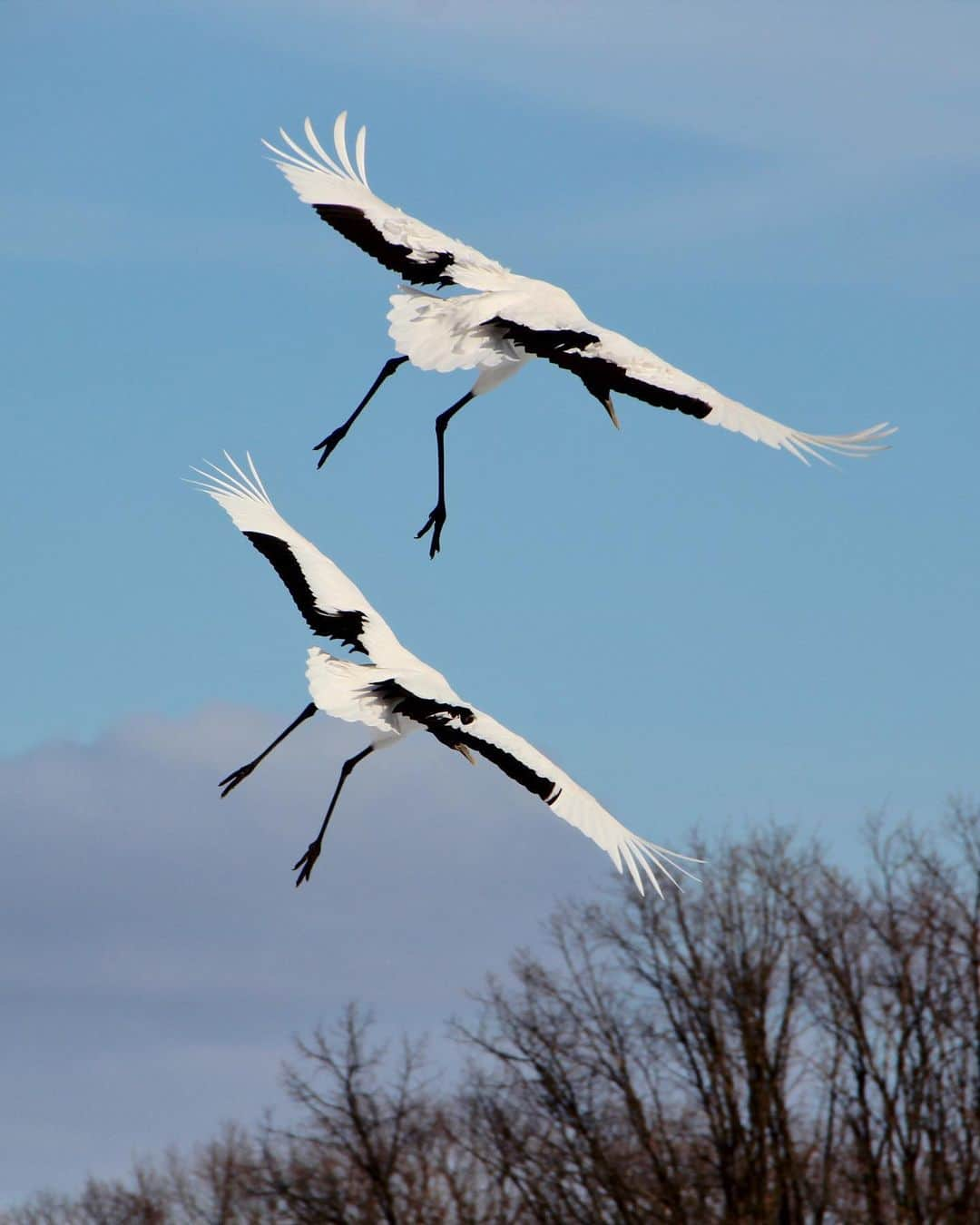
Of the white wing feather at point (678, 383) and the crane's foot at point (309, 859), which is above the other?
the white wing feather at point (678, 383)

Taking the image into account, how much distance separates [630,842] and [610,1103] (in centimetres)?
2615

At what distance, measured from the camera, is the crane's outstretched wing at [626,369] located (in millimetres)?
13070

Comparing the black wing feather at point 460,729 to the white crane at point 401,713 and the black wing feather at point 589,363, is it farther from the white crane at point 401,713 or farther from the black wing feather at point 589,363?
the black wing feather at point 589,363

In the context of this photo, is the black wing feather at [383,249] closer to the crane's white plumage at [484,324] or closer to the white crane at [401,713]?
the crane's white plumage at [484,324]

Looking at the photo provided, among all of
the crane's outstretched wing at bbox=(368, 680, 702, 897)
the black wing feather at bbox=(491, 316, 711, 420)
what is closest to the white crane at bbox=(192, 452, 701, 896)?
the crane's outstretched wing at bbox=(368, 680, 702, 897)

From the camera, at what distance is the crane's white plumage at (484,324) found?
12891 millimetres

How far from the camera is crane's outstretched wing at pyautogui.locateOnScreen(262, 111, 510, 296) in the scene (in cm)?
1359

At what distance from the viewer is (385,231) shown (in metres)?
13.6

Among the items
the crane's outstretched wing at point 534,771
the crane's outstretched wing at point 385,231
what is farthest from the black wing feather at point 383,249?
the crane's outstretched wing at point 534,771

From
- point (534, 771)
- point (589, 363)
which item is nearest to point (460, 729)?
point (534, 771)

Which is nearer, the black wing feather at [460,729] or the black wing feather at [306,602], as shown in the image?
the black wing feather at [460,729]

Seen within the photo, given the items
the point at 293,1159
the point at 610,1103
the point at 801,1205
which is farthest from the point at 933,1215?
the point at 293,1159

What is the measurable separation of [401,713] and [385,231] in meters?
2.65

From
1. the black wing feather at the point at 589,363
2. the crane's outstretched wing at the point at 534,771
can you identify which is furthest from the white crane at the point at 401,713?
the black wing feather at the point at 589,363
